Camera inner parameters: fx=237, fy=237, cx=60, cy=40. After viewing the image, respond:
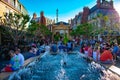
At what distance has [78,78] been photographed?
1150 centimetres

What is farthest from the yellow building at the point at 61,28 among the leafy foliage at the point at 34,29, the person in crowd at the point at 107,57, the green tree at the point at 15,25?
the person in crowd at the point at 107,57

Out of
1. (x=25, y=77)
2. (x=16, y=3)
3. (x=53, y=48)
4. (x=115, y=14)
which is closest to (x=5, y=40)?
(x=53, y=48)

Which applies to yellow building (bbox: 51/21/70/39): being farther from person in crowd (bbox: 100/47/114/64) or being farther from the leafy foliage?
person in crowd (bbox: 100/47/114/64)

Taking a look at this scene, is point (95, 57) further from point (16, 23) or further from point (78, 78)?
point (16, 23)

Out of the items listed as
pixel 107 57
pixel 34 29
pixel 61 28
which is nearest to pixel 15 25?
pixel 34 29

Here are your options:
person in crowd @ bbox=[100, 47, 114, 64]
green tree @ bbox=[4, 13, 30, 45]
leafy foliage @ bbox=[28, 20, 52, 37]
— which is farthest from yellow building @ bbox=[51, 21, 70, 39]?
person in crowd @ bbox=[100, 47, 114, 64]

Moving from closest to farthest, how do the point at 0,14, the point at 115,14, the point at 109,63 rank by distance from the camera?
the point at 109,63 < the point at 0,14 < the point at 115,14

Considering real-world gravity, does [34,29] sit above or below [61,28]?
below

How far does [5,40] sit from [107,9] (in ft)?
129

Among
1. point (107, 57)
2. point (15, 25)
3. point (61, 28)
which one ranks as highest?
point (61, 28)

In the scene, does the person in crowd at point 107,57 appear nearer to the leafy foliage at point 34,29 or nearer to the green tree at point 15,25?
the green tree at point 15,25

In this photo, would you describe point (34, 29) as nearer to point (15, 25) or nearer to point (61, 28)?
point (15, 25)

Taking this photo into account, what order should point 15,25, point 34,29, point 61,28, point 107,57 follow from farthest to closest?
point 61,28, point 34,29, point 15,25, point 107,57

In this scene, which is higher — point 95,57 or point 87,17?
point 87,17
